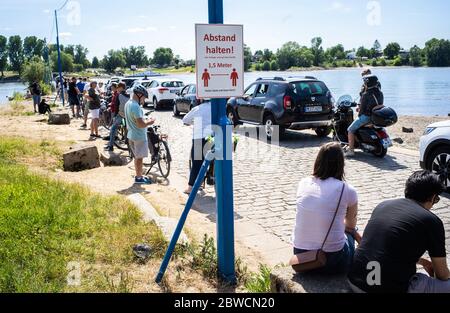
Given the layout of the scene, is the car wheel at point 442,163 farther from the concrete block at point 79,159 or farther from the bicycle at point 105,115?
the bicycle at point 105,115

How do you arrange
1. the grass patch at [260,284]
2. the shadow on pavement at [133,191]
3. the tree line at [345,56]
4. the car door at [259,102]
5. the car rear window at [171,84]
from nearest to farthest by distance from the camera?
the grass patch at [260,284] → the shadow on pavement at [133,191] → the car door at [259,102] → the car rear window at [171,84] → the tree line at [345,56]

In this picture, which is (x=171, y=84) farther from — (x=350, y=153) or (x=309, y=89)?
(x=350, y=153)

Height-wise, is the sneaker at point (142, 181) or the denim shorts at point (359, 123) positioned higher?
the denim shorts at point (359, 123)

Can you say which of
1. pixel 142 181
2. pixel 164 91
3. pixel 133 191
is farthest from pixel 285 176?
pixel 164 91

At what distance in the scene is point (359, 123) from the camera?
422 inches

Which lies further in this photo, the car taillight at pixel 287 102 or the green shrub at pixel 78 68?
→ the green shrub at pixel 78 68

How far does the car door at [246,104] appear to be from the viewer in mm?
15375

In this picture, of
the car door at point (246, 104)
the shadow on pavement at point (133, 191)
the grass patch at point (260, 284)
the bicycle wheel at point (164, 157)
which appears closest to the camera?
the grass patch at point (260, 284)

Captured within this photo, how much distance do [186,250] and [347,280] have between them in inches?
77.4

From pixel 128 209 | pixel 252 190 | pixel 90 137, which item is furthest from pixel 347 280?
pixel 90 137

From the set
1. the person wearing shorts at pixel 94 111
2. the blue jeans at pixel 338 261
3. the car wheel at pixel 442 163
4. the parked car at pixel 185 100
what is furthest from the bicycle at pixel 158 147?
the parked car at pixel 185 100

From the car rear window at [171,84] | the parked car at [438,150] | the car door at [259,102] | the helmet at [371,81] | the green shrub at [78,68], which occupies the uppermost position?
the green shrub at [78,68]

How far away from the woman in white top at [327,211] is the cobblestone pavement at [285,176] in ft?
6.70

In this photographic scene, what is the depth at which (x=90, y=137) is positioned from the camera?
1523 cm
